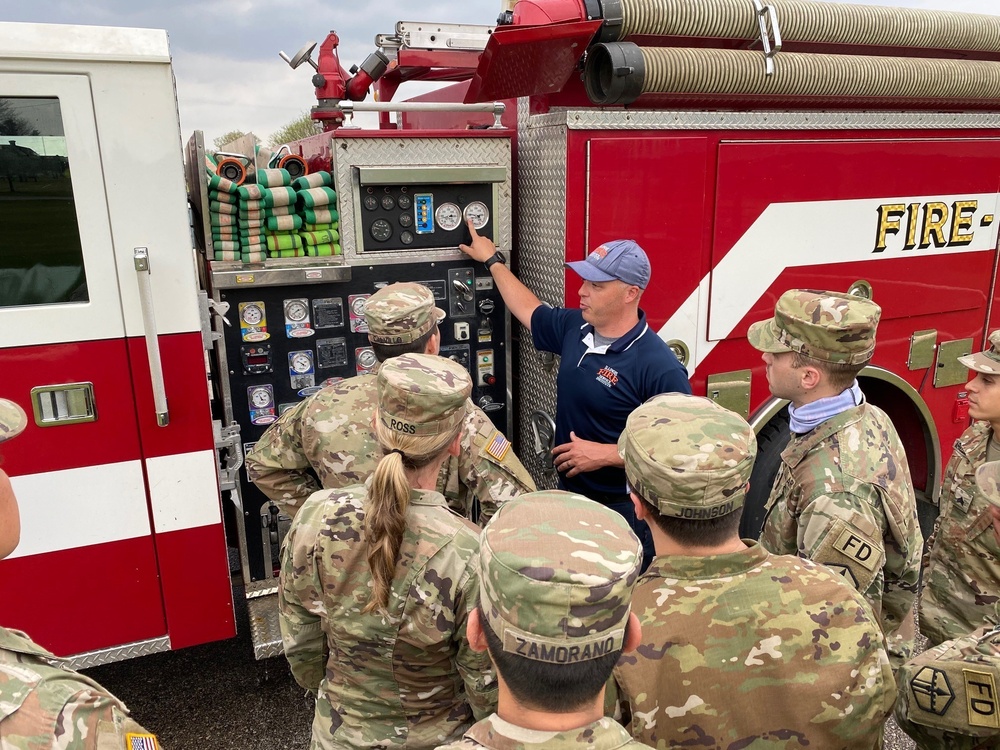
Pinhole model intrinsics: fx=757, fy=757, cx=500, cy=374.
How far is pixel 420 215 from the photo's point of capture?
3037 millimetres

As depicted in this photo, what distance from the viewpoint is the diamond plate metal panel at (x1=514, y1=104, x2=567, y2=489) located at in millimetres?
3023

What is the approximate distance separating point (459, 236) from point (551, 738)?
2380 mm

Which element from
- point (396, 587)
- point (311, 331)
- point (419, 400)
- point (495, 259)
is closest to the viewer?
point (396, 587)

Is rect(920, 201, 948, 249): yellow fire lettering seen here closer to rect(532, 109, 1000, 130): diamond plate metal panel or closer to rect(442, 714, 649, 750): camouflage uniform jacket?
rect(532, 109, 1000, 130): diamond plate metal panel

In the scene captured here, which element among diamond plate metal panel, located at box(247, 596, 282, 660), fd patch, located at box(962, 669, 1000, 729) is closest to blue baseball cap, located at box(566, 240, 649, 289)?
fd patch, located at box(962, 669, 1000, 729)

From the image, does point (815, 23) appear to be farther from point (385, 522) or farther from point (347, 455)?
point (385, 522)

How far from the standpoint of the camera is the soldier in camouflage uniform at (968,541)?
8.13 feet

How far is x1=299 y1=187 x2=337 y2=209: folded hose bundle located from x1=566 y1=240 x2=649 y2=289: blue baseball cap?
3.24ft

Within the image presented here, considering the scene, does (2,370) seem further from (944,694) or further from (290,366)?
(944,694)

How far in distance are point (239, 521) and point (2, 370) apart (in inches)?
40.1

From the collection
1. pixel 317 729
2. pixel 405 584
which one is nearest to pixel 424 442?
pixel 405 584

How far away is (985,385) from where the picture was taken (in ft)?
8.38

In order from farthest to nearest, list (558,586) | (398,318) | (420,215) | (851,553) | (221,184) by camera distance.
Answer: (420,215), (221,184), (398,318), (851,553), (558,586)

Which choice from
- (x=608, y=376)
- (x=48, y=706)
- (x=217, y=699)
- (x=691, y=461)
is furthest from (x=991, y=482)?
(x=217, y=699)
